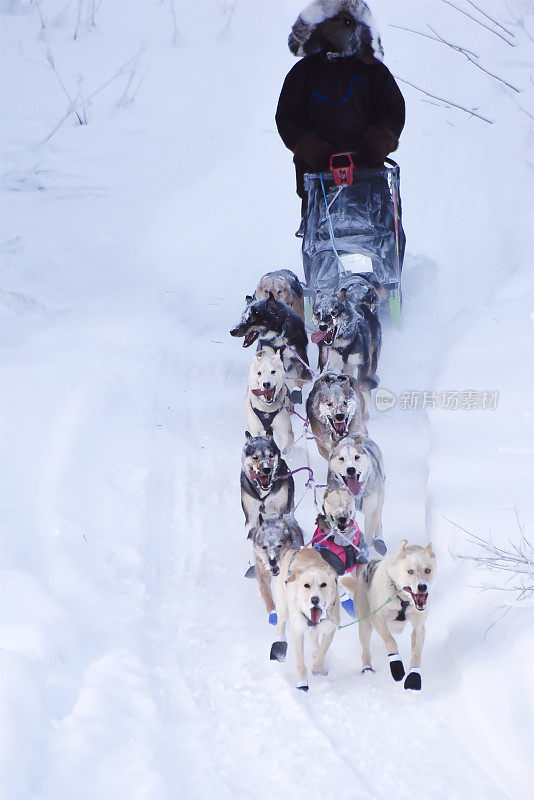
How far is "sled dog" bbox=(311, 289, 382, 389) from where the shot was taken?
4.73m

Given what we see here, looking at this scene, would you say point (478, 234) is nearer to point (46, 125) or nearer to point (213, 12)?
point (46, 125)

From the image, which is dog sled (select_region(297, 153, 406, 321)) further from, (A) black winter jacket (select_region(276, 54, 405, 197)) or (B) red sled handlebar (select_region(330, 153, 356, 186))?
(A) black winter jacket (select_region(276, 54, 405, 197))

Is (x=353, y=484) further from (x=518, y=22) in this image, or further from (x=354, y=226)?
(x=518, y=22)

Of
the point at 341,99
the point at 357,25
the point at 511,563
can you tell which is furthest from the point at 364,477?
the point at 357,25

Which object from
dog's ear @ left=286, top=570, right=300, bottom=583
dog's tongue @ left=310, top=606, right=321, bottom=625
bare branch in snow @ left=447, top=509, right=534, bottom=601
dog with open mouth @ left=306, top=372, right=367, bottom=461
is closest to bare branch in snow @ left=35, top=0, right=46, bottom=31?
dog with open mouth @ left=306, top=372, right=367, bottom=461

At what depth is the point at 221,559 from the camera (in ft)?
13.2

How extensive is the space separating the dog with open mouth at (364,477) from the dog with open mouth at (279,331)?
0.99m

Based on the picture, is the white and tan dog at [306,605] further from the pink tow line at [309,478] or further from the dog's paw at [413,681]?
the pink tow line at [309,478]

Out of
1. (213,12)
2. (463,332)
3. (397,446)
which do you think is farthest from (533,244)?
(213,12)

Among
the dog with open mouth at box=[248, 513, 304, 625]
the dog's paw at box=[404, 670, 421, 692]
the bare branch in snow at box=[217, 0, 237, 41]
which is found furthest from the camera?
the bare branch in snow at box=[217, 0, 237, 41]

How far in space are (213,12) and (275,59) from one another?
1.06 meters

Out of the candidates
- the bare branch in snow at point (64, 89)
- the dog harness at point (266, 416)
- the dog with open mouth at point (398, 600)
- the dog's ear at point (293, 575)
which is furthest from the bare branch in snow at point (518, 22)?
the dog's ear at point (293, 575)

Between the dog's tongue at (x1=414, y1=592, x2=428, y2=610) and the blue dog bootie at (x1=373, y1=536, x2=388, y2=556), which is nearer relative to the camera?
the dog's tongue at (x1=414, y1=592, x2=428, y2=610)

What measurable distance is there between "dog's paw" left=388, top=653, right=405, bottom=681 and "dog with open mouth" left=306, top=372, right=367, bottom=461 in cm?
108
